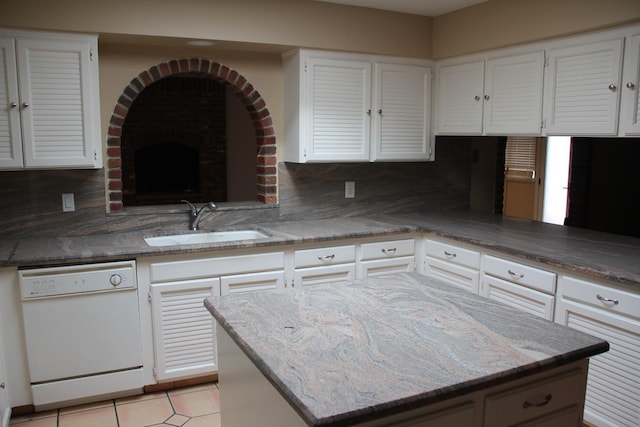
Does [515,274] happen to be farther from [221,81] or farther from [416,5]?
[221,81]

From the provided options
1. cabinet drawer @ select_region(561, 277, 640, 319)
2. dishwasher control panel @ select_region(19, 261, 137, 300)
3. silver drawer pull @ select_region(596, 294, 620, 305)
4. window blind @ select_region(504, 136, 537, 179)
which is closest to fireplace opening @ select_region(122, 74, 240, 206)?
window blind @ select_region(504, 136, 537, 179)

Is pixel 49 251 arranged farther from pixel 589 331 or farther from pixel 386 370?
pixel 589 331

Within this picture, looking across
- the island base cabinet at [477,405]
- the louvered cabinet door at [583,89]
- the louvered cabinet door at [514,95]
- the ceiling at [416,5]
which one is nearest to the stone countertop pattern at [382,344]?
the island base cabinet at [477,405]

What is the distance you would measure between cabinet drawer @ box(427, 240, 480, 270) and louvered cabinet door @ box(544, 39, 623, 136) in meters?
0.84

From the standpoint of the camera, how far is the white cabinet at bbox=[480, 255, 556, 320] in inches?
108

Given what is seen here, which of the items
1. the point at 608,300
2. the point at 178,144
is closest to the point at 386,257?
the point at 608,300

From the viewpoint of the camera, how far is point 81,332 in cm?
280

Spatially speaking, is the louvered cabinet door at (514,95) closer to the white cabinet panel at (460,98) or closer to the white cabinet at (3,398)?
the white cabinet panel at (460,98)

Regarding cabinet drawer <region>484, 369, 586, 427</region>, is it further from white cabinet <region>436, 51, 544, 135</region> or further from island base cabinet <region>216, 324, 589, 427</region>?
white cabinet <region>436, 51, 544, 135</region>

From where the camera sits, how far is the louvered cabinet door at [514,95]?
125 inches

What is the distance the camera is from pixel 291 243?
126 inches

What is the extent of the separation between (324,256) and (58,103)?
174cm

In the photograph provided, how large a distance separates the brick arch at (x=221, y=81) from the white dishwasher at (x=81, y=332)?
0.70 meters

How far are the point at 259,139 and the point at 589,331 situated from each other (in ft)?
7.72
